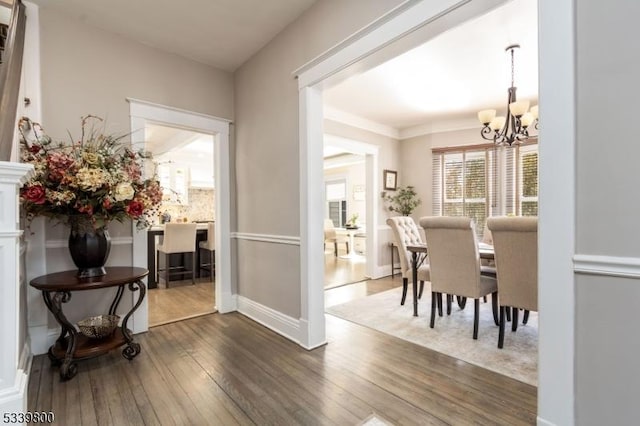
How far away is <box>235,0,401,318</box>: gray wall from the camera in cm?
239

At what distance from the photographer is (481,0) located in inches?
57.9

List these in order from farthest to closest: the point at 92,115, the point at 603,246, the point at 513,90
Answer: the point at 513,90 < the point at 92,115 < the point at 603,246

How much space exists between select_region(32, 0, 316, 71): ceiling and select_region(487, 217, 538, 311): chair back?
93.4 inches

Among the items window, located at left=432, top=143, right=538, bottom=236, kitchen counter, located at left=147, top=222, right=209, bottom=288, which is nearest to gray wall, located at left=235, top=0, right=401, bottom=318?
kitchen counter, located at left=147, top=222, right=209, bottom=288

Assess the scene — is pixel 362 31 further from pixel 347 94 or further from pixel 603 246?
pixel 347 94

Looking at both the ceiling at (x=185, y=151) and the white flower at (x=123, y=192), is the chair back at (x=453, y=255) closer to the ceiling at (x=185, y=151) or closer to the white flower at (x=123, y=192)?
the white flower at (x=123, y=192)

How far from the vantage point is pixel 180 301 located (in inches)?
150

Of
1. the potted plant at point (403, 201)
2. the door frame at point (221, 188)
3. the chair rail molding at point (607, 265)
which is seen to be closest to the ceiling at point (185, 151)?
the door frame at point (221, 188)

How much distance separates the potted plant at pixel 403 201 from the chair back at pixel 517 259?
9.96 ft

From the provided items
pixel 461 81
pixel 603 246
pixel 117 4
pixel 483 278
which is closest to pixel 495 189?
pixel 461 81

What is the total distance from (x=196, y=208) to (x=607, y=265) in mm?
7540

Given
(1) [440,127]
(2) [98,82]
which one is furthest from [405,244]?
(2) [98,82]

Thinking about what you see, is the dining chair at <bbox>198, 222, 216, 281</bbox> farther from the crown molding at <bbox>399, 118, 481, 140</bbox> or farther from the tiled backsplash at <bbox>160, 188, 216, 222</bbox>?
the crown molding at <bbox>399, 118, 481, 140</bbox>

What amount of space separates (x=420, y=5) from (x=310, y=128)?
1.14 metres
